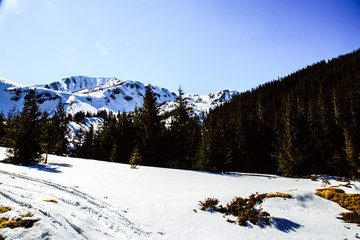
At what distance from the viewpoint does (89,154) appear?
37688mm

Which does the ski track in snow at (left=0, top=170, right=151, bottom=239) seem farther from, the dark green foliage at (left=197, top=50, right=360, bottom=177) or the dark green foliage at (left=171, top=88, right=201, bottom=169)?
the dark green foliage at (left=171, top=88, right=201, bottom=169)

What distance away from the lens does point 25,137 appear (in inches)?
595

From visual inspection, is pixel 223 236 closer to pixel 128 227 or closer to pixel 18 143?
pixel 128 227

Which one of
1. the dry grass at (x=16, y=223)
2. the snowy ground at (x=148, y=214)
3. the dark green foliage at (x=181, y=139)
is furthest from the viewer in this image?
the dark green foliage at (x=181, y=139)

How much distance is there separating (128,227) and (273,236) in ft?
17.3

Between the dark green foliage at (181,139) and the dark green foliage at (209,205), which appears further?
the dark green foliage at (181,139)

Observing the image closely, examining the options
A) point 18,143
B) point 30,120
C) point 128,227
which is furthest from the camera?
point 30,120

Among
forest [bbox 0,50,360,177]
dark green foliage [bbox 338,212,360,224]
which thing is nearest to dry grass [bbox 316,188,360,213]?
dark green foliage [bbox 338,212,360,224]

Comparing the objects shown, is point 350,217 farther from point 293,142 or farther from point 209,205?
point 293,142

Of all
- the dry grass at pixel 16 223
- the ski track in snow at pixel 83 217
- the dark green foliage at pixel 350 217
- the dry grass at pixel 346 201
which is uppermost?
the dry grass at pixel 16 223

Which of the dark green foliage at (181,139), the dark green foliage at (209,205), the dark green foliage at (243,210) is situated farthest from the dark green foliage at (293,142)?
the dark green foliage at (209,205)

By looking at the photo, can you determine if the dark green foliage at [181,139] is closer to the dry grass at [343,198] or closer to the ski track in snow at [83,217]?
the dry grass at [343,198]

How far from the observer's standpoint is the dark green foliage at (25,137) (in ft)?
48.2

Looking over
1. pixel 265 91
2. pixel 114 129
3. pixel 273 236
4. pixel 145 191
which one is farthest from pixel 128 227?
pixel 265 91
